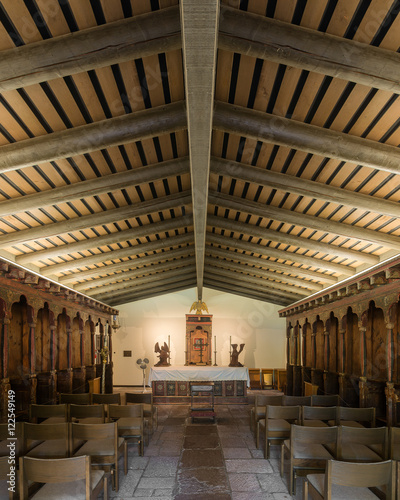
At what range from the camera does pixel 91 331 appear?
14.5 metres

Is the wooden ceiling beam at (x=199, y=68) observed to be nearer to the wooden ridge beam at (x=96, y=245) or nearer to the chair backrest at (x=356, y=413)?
the wooden ridge beam at (x=96, y=245)

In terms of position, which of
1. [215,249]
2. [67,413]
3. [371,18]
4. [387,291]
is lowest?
[67,413]

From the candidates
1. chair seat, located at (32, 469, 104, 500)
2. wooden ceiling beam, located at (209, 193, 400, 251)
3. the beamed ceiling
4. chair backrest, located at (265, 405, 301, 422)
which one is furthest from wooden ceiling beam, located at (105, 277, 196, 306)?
chair seat, located at (32, 469, 104, 500)

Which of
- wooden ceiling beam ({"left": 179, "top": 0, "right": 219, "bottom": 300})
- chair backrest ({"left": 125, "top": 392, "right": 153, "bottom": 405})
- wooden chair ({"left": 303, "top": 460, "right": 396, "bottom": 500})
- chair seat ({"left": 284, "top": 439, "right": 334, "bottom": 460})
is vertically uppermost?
wooden ceiling beam ({"left": 179, "top": 0, "right": 219, "bottom": 300})

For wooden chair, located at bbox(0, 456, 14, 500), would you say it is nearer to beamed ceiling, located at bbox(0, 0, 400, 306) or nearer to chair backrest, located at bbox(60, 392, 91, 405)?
beamed ceiling, located at bbox(0, 0, 400, 306)

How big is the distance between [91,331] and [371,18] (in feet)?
43.5

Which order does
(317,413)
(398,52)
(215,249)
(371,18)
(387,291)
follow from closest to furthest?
(371,18), (398,52), (317,413), (387,291), (215,249)

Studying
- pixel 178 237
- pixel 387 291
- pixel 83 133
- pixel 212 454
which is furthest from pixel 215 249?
pixel 83 133

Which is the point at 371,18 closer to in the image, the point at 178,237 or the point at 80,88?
the point at 80,88

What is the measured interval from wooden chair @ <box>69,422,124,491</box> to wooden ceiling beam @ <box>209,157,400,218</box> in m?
3.96

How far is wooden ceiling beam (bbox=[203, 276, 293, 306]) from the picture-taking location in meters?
16.5

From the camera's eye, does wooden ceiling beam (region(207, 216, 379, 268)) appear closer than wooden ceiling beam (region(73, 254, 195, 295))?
Yes

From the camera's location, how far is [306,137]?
189 inches

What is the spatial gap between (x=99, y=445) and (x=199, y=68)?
16.1 feet
